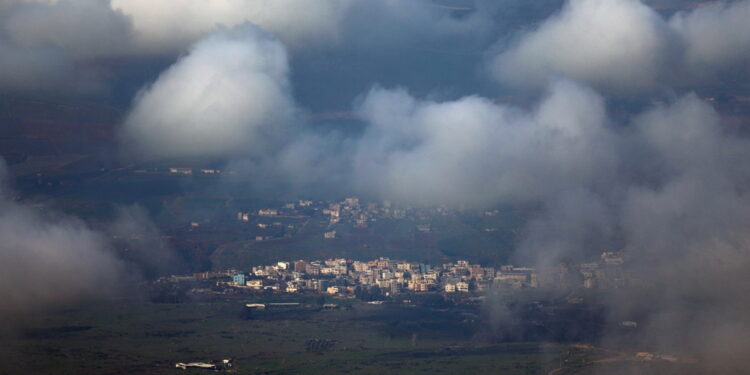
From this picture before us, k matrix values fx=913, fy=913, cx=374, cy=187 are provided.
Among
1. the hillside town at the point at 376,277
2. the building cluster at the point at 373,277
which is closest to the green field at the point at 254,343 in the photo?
the hillside town at the point at 376,277

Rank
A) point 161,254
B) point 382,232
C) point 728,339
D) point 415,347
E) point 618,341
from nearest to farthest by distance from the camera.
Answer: point 728,339 → point 618,341 → point 415,347 → point 161,254 → point 382,232

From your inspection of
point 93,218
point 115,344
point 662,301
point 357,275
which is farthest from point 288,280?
point 662,301

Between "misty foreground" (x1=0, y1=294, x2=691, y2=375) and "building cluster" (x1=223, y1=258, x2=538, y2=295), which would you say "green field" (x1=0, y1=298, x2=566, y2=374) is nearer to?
"misty foreground" (x1=0, y1=294, x2=691, y2=375)

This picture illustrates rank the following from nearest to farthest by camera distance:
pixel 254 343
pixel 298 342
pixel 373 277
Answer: pixel 254 343 → pixel 298 342 → pixel 373 277

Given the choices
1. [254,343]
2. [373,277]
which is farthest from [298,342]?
[373,277]

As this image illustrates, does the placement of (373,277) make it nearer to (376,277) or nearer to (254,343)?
(376,277)

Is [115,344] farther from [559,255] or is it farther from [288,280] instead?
[559,255]

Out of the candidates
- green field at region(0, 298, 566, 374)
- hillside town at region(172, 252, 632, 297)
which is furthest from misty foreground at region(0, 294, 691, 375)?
Answer: hillside town at region(172, 252, 632, 297)
